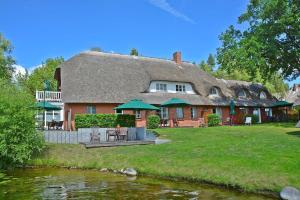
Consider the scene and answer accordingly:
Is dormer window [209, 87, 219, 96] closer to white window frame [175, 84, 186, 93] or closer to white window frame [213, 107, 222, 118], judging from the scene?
white window frame [213, 107, 222, 118]

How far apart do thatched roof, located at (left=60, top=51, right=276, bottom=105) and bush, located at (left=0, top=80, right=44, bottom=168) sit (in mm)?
11989

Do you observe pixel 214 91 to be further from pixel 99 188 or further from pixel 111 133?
pixel 99 188

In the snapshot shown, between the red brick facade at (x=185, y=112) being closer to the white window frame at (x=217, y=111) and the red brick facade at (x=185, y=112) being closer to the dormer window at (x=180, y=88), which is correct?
the white window frame at (x=217, y=111)

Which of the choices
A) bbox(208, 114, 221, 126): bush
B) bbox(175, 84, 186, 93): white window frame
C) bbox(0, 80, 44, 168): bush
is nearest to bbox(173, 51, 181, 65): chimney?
bbox(175, 84, 186, 93): white window frame

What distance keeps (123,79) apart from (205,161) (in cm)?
2154

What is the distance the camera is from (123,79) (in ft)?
111

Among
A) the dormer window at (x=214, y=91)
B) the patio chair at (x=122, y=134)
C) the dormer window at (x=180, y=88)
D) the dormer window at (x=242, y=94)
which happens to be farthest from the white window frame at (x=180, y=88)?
the patio chair at (x=122, y=134)

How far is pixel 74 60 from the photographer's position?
3394 centimetres

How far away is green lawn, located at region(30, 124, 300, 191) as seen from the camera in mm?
10789

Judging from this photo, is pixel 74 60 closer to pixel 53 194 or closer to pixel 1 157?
pixel 1 157

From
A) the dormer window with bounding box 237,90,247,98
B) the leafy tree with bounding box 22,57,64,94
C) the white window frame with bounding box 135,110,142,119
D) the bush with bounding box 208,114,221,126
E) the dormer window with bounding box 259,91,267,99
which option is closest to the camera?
the white window frame with bounding box 135,110,142,119

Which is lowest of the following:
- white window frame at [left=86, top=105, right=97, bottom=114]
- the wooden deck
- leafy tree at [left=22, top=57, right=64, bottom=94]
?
the wooden deck

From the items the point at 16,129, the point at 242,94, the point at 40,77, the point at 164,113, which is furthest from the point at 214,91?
the point at 40,77

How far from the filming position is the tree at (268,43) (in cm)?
3253
